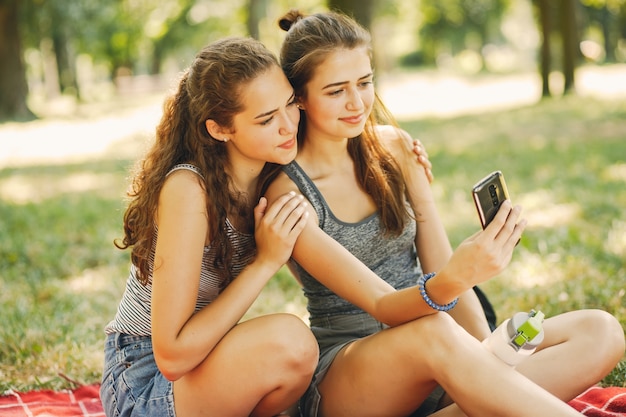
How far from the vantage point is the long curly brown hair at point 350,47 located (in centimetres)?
270

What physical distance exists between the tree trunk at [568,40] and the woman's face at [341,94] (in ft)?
40.3

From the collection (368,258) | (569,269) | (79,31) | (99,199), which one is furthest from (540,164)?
(79,31)

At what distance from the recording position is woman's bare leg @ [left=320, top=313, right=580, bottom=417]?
7.06ft

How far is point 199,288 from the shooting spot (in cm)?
259

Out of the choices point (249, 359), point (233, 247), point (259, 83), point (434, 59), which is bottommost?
point (434, 59)

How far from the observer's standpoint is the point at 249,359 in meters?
2.29

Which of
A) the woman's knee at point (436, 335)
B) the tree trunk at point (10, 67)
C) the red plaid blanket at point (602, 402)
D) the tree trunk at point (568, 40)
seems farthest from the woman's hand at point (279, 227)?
the tree trunk at point (10, 67)

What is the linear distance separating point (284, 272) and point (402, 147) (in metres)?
2.00

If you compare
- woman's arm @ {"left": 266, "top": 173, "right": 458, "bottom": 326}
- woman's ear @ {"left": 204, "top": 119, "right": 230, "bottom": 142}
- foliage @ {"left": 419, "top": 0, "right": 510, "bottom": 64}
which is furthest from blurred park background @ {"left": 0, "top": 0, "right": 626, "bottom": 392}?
foliage @ {"left": 419, "top": 0, "right": 510, "bottom": 64}

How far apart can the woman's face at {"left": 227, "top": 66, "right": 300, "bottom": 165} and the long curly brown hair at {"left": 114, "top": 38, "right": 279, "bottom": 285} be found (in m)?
0.03

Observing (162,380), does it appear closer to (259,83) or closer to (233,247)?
(233,247)

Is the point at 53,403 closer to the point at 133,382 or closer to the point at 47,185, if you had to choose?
the point at 133,382

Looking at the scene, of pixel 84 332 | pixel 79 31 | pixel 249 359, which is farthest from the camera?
pixel 79 31

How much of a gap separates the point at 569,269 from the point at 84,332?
290cm
